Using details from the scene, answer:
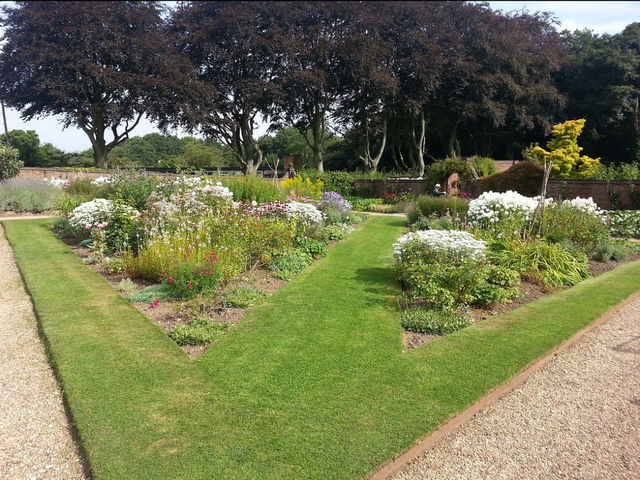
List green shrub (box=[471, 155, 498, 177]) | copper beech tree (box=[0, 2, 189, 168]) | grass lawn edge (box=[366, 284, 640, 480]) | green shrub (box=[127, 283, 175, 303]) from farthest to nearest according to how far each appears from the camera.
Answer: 1. copper beech tree (box=[0, 2, 189, 168])
2. green shrub (box=[471, 155, 498, 177])
3. green shrub (box=[127, 283, 175, 303])
4. grass lawn edge (box=[366, 284, 640, 480])

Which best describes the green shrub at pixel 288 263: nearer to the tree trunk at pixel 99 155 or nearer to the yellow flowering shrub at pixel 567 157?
the yellow flowering shrub at pixel 567 157

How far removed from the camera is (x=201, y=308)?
526cm

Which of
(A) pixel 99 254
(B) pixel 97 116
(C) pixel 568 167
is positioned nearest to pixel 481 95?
(C) pixel 568 167

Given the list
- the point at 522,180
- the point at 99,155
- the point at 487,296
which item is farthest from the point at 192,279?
the point at 99,155

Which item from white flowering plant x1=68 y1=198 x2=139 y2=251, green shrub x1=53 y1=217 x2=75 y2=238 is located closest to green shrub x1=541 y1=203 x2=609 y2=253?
white flowering plant x1=68 y1=198 x2=139 y2=251

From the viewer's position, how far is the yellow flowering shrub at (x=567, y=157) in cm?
2155

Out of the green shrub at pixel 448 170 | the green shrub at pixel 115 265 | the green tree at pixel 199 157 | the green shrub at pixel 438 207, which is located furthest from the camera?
the green tree at pixel 199 157

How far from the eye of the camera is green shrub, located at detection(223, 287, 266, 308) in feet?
18.0

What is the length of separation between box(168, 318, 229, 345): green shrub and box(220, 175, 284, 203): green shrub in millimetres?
5862

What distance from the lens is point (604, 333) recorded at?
16.9 ft

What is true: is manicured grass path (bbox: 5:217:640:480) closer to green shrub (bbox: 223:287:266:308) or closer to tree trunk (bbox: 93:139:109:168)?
green shrub (bbox: 223:287:266:308)

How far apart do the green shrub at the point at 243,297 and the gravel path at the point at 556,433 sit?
3.09m

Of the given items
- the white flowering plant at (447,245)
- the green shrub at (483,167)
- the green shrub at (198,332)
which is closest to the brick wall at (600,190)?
the green shrub at (483,167)

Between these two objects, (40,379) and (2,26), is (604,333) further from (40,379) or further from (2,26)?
(2,26)
